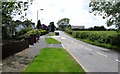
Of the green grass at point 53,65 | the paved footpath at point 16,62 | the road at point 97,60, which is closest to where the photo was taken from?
the green grass at point 53,65

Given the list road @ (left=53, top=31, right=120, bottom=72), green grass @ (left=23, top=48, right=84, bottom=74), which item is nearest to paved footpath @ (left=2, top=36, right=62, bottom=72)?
green grass @ (left=23, top=48, right=84, bottom=74)

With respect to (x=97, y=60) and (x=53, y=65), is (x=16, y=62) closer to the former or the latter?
(x=53, y=65)

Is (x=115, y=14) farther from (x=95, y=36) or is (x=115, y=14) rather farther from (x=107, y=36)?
(x=95, y=36)

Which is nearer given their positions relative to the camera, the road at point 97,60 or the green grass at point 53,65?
the green grass at point 53,65

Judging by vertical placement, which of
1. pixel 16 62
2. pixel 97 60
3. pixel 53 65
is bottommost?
pixel 97 60

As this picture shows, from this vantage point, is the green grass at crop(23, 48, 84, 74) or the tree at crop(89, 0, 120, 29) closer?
the green grass at crop(23, 48, 84, 74)

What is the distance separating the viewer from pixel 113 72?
51.9 ft

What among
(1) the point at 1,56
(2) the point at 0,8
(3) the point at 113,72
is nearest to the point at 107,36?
(2) the point at 0,8

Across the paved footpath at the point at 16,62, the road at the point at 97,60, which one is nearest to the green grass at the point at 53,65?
the paved footpath at the point at 16,62

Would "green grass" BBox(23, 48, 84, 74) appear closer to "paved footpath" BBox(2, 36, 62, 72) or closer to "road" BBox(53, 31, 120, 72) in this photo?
"paved footpath" BBox(2, 36, 62, 72)

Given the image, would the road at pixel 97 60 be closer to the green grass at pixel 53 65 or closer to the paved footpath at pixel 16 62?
the green grass at pixel 53 65

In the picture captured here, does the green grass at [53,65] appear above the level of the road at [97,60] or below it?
above

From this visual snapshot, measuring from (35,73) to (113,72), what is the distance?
14.0 feet

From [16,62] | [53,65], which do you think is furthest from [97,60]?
[16,62]
